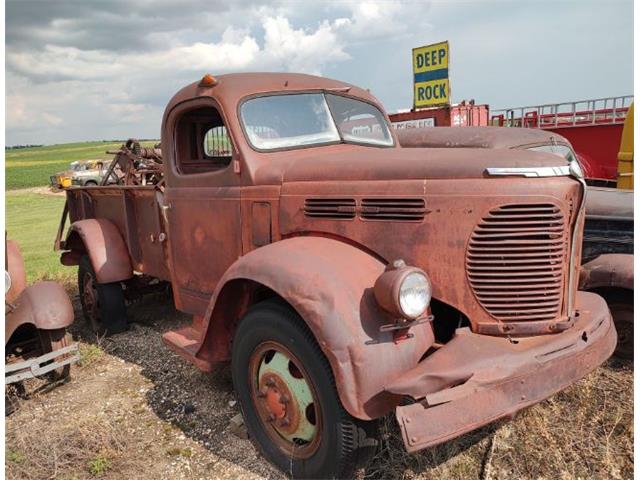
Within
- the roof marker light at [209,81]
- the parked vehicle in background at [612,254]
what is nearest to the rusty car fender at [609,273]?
the parked vehicle in background at [612,254]

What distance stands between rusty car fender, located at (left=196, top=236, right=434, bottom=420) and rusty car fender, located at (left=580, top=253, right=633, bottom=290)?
1.91 meters

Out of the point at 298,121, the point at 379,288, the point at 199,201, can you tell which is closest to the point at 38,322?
the point at 199,201

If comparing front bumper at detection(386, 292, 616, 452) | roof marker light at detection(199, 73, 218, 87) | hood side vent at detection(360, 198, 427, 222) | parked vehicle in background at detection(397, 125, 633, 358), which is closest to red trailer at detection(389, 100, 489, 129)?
parked vehicle in background at detection(397, 125, 633, 358)

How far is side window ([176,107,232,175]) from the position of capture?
166 inches

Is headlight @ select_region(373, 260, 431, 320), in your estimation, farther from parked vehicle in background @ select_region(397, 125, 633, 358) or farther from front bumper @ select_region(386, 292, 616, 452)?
parked vehicle in background @ select_region(397, 125, 633, 358)

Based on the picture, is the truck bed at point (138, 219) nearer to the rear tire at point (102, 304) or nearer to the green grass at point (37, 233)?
the rear tire at point (102, 304)

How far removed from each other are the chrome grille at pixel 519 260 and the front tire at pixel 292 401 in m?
0.90

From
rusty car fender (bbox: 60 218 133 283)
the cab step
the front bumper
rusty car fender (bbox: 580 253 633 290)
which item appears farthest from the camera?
rusty car fender (bbox: 60 218 133 283)

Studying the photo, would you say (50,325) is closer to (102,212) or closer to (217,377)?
(217,377)

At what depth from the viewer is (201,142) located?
4.49 m

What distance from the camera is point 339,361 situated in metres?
2.45

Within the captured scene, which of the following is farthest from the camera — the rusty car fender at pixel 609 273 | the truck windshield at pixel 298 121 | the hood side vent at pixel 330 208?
the rusty car fender at pixel 609 273

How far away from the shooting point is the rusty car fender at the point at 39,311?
401cm

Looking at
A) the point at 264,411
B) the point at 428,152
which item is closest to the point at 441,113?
the point at 428,152
